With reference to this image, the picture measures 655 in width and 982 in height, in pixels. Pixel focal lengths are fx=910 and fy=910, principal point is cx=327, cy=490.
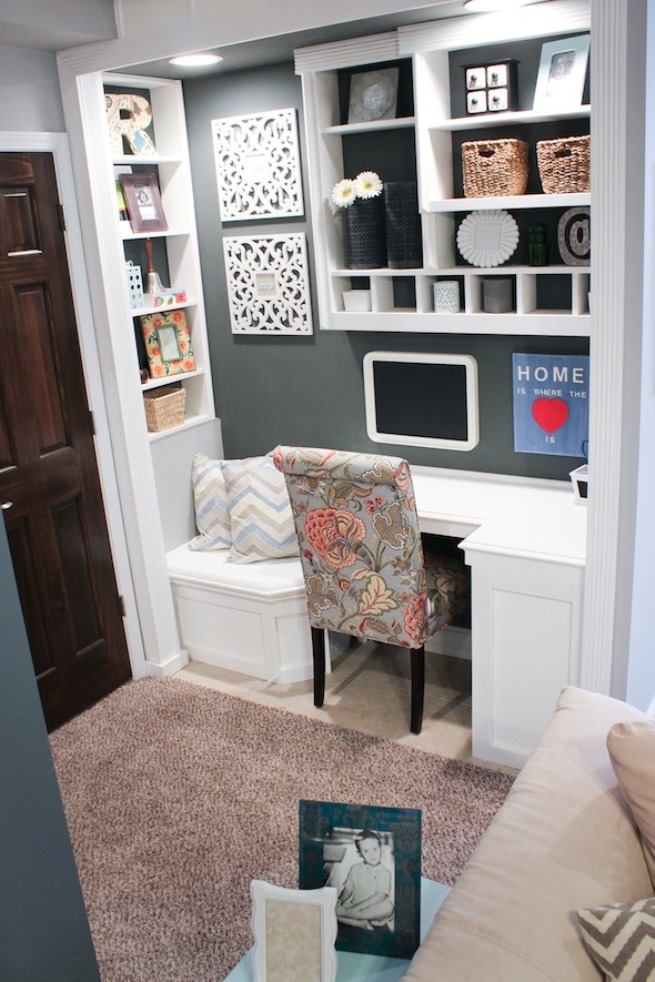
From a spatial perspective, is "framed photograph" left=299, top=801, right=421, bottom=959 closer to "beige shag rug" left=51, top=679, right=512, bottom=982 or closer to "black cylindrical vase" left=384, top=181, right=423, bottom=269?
"beige shag rug" left=51, top=679, right=512, bottom=982

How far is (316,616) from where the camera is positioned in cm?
321

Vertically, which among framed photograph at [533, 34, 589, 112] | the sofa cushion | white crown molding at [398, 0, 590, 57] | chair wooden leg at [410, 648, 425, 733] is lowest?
chair wooden leg at [410, 648, 425, 733]

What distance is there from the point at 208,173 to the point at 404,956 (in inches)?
122

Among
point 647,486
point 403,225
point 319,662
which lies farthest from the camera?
point 319,662

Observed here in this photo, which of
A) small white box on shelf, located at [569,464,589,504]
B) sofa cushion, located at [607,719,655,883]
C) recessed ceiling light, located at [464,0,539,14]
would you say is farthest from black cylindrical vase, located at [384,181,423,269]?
sofa cushion, located at [607,719,655,883]

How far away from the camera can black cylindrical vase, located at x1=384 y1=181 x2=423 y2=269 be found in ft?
10.5

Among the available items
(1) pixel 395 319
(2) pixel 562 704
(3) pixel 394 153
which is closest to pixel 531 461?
(1) pixel 395 319

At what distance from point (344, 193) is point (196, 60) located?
70cm

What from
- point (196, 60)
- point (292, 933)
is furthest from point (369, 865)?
point (196, 60)

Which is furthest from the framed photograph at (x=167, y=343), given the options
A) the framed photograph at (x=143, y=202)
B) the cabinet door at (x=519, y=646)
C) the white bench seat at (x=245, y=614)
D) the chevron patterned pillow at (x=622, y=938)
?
the chevron patterned pillow at (x=622, y=938)

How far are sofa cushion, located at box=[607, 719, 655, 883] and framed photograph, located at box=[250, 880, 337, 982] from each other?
536 mm

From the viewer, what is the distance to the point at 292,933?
5.07 ft

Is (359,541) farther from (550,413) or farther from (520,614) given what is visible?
(550,413)

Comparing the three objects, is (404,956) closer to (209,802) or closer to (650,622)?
(209,802)
